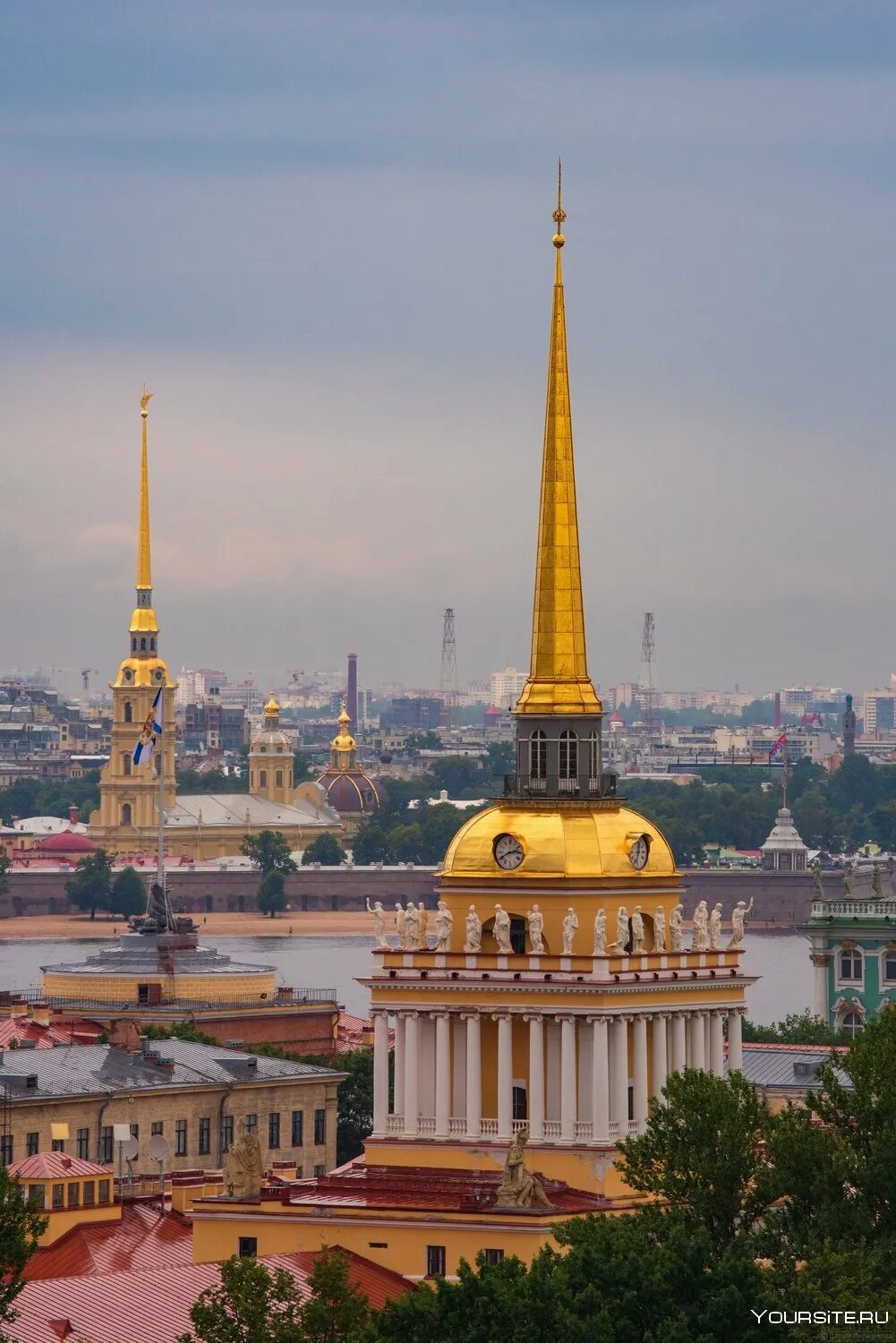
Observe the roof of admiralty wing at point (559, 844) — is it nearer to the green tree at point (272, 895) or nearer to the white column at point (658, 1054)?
the white column at point (658, 1054)

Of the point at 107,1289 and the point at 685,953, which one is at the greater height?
the point at 685,953

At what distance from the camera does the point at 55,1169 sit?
4800 centimetres

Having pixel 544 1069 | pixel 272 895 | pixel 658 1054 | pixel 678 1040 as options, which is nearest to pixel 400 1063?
pixel 544 1069

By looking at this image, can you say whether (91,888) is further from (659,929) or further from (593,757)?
(659,929)

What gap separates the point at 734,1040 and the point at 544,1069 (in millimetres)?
2994

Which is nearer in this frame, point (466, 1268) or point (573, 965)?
point (466, 1268)

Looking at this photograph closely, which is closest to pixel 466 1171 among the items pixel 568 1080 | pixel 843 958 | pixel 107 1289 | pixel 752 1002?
pixel 568 1080

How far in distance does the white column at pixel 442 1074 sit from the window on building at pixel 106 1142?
59.6 feet

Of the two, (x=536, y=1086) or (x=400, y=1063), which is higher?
(x=400, y=1063)

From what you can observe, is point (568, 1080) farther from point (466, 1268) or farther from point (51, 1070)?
point (51, 1070)

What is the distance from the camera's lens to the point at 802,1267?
36594 millimetres

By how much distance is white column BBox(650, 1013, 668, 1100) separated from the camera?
139 feet

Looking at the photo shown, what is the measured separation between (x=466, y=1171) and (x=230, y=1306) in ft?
19.6

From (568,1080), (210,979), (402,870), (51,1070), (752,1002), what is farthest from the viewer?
(402,870)
